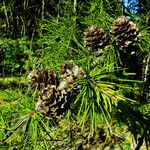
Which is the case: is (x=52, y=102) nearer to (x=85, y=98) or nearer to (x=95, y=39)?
(x=85, y=98)

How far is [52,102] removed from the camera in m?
0.85

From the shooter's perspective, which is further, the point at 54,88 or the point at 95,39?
the point at 95,39

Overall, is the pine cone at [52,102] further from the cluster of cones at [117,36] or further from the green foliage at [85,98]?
the cluster of cones at [117,36]

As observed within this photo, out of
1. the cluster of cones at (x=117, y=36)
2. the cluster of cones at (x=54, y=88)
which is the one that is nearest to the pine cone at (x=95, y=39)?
the cluster of cones at (x=117, y=36)

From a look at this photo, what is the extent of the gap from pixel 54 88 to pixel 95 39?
26cm

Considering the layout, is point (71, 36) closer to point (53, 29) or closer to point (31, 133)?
point (53, 29)

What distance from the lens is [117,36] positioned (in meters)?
1.08

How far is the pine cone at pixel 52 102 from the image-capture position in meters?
0.84

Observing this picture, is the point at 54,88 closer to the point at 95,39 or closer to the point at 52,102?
the point at 52,102

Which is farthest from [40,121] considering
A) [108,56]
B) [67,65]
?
[108,56]

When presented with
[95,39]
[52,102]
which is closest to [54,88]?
[52,102]

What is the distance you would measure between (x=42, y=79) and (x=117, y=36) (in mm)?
327

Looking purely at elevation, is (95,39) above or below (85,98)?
above

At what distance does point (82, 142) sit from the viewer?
140 inches
